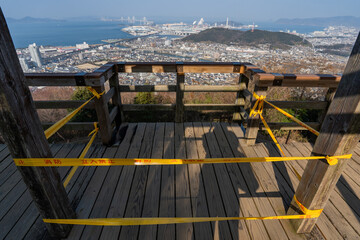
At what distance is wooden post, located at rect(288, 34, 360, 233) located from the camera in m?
1.30

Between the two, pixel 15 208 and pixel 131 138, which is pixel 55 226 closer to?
pixel 15 208

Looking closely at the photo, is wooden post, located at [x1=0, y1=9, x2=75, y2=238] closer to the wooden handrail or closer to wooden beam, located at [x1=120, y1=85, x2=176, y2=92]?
the wooden handrail

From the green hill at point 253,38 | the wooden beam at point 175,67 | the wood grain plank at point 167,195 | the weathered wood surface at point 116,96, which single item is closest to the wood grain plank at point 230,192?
the wood grain plank at point 167,195

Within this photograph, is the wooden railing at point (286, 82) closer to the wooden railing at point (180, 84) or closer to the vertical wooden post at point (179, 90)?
the wooden railing at point (180, 84)

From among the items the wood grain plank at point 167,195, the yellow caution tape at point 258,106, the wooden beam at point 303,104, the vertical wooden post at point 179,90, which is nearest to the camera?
the wood grain plank at point 167,195

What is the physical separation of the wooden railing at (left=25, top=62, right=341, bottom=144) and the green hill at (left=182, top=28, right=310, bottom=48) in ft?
71.6

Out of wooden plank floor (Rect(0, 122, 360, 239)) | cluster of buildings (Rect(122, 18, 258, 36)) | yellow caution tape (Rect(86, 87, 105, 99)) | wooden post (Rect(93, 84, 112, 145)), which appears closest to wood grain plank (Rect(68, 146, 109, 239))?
wooden plank floor (Rect(0, 122, 360, 239))

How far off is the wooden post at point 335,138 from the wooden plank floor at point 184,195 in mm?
458

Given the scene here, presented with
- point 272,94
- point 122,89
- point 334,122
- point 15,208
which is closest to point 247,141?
point 334,122

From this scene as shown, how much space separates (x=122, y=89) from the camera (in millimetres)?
3480

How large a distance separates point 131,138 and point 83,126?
0.85m

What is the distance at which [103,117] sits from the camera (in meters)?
2.88

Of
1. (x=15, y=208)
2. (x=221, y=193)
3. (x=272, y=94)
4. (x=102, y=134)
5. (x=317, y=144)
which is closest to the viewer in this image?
(x=317, y=144)

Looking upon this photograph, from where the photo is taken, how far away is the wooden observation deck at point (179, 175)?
1.40 metres
